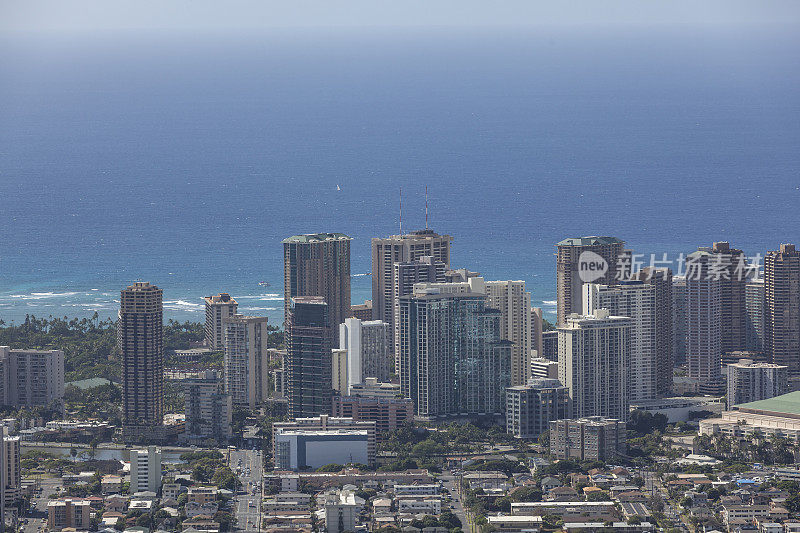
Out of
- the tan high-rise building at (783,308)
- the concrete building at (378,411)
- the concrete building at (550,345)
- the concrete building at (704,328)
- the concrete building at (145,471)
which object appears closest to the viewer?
the concrete building at (145,471)

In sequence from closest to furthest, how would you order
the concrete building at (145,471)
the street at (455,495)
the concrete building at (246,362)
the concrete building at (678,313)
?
1. the street at (455,495)
2. the concrete building at (145,471)
3. the concrete building at (246,362)
4. the concrete building at (678,313)

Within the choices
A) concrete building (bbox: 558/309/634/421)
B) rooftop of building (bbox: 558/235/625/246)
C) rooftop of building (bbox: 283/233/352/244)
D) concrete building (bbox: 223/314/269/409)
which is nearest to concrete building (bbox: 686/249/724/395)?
rooftop of building (bbox: 558/235/625/246)

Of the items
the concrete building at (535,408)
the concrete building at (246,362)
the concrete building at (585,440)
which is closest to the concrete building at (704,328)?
the concrete building at (535,408)

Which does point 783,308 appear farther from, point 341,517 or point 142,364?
point 341,517

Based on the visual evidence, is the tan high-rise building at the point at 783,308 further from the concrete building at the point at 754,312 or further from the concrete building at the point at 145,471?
the concrete building at the point at 145,471

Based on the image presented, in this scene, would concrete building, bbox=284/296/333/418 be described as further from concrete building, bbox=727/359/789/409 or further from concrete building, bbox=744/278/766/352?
concrete building, bbox=744/278/766/352

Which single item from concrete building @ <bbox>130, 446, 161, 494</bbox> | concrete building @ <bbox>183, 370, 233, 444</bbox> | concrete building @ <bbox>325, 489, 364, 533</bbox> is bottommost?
concrete building @ <bbox>325, 489, 364, 533</bbox>
